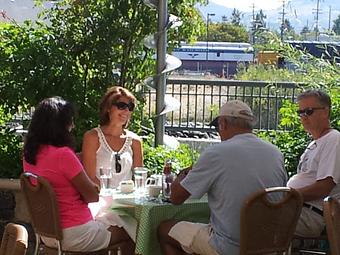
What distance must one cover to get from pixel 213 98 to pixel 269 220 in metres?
3.80

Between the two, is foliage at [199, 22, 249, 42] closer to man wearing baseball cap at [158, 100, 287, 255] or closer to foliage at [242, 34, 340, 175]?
foliage at [242, 34, 340, 175]

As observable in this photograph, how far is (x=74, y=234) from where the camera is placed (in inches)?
166

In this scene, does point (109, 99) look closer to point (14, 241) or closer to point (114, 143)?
point (114, 143)

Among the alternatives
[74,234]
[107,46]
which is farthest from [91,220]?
[107,46]

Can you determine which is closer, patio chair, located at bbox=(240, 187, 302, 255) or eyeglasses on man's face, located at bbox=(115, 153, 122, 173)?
patio chair, located at bbox=(240, 187, 302, 255)

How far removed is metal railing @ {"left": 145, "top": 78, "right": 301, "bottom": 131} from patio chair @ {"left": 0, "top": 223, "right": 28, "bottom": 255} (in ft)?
13.6

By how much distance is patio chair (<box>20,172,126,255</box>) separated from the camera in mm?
4074

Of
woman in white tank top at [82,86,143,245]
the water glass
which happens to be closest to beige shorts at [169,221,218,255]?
the water glass

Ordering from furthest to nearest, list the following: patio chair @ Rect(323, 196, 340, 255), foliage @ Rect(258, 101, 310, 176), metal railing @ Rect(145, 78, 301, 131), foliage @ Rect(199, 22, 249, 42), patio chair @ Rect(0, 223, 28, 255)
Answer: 1. foliage @ Rect(199, 22, 249, 42)
2. metal railing @ Rect(145, 78, 301, 131)
3. foliage @ Rect(258, 101, 310, 176)
4. patio chair @ Rect(323, 196, 340, 255)
5. patio chair @ Rect(0, 223, 28, 255)

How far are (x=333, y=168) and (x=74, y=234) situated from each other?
1.45 m

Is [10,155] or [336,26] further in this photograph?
[336,26]

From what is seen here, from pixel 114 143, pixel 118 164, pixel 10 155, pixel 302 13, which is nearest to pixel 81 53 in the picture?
pixel 10 155

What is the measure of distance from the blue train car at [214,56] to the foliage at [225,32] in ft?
0.15

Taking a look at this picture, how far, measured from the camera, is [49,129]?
164 inches
